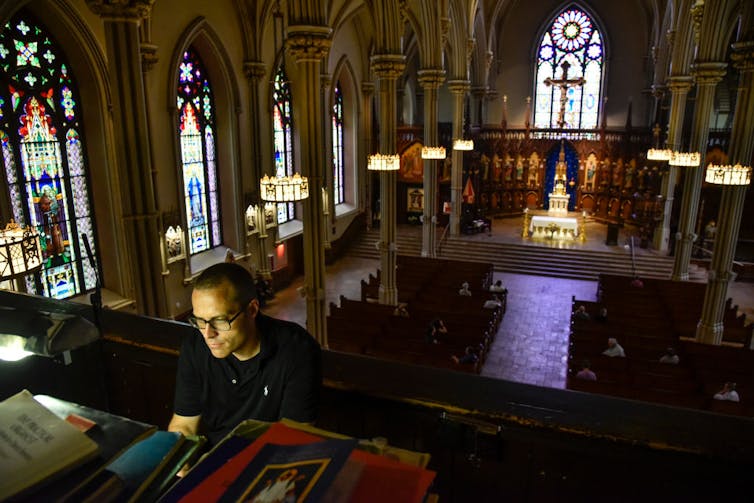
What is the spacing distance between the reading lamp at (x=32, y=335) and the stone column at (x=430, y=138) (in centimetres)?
1600

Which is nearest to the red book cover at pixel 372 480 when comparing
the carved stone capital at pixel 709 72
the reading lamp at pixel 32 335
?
the reading lamp at pixel 32 335

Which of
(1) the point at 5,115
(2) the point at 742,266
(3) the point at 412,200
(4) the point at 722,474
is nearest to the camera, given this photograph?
(4) the point at 722,474

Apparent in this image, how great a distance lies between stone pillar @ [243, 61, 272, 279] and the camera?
1630 centimetres

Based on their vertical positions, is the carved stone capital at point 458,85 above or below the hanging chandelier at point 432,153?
above

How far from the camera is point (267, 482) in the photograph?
4.41 feet

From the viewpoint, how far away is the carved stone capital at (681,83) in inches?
709

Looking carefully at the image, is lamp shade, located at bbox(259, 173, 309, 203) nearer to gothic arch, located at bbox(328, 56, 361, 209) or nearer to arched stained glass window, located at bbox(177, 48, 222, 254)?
arched stained glass window, located at bbox(177, 48, 222, 254)

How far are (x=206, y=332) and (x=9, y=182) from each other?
10.9 meters

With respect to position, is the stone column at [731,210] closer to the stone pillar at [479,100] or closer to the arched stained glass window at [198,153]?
the arched stained glass window at [198,153]

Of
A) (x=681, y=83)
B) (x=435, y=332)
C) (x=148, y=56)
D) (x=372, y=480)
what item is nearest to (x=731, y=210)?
(x=435, y=332)

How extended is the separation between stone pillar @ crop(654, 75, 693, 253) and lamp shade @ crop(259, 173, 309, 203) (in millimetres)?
14951

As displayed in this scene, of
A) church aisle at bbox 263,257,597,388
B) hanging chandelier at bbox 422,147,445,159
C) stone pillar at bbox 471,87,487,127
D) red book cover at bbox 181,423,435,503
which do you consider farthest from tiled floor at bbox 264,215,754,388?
red book cover at bbox 181,423,435,503

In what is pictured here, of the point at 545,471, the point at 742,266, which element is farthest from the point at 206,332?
the point at 742,266

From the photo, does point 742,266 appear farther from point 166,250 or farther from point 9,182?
point 9,182
